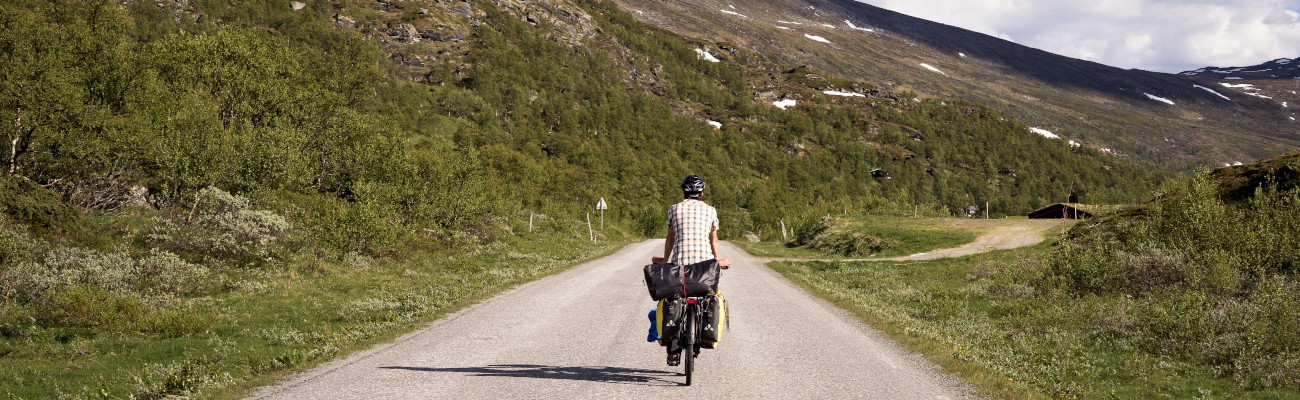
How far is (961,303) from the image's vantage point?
2066cm

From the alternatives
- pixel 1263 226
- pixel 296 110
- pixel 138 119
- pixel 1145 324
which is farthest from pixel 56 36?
pixel 1263 226

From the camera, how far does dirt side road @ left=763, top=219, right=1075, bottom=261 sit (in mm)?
39963

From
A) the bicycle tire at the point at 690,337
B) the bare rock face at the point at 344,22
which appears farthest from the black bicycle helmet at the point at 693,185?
the bare rock face at the point at 344,22

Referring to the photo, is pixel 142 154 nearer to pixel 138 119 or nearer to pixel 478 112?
pixel 138 119

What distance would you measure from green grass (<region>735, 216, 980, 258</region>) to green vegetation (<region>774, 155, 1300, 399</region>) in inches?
604

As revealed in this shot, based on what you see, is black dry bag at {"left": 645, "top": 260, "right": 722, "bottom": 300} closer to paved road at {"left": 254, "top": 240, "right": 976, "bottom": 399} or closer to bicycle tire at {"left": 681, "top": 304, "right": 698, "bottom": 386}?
bicycle tire at {"left": 681, "top": 304, "right": 698, "bottom": 386}

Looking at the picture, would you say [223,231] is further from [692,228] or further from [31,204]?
[692,228]

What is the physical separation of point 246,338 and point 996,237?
45.3 metres

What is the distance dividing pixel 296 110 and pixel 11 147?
1783 cm

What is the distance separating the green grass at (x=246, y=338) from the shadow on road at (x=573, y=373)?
7.84 ft

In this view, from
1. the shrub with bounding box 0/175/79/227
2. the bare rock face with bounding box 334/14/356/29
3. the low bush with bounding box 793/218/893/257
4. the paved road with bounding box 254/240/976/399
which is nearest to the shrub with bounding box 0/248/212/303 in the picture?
the shrub with bounding box 0/175/79/227

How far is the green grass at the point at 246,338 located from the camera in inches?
341

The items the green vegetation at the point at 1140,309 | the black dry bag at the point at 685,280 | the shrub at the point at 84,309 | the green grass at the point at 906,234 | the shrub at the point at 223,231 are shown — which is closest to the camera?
the black dry bag at the point at 685,280

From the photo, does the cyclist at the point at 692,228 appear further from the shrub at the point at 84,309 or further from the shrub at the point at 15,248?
the shrub at the point at 15,248
